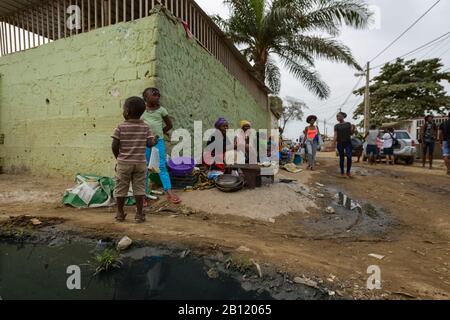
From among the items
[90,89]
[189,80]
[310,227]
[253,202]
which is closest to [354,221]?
[310,227]

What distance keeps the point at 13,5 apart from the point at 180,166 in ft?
18.3

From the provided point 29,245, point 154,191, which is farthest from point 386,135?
point 29,245

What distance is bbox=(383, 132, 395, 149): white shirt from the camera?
31.7 ft

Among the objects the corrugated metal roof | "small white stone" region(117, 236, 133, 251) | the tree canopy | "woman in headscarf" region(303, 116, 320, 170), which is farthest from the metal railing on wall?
the tree canopy

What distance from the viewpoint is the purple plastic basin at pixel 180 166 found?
4.43 m

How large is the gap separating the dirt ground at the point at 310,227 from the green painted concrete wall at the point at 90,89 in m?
0.82

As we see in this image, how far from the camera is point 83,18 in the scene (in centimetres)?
543

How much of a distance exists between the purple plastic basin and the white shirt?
825 cm

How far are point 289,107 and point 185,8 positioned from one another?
128ft

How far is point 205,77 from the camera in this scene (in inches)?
246

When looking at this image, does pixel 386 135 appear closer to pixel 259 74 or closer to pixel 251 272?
pixel 259 74

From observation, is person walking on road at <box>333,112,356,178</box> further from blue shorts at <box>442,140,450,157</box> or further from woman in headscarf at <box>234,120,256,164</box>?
blue shorts at <box>442,140,450,157</box>

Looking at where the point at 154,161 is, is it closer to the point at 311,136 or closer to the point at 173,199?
the point at 173,199

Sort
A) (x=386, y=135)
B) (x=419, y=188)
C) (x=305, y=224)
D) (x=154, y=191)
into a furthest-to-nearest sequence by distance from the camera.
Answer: (x=386, y=135)
(x=419, y=188)
(x=154, y=191)
(x=305, y=224)
